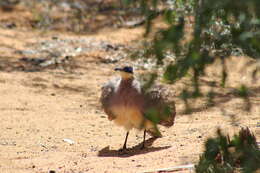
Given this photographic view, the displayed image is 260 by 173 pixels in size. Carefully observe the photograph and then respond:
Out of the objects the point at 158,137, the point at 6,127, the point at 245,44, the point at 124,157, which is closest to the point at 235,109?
the point at 158,137

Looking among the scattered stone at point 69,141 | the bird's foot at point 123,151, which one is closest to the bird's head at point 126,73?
the bird's foot at point 123,151

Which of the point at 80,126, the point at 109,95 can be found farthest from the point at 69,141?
the point at 109,95

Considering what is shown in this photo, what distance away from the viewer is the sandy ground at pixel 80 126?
5488 mm

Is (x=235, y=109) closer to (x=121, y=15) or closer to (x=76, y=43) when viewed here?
(x=76, y=43)

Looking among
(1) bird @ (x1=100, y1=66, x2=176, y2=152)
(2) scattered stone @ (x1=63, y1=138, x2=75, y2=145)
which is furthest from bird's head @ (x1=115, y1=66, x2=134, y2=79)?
(2) scattered stone @ (x1=63, y1=138, x2=75, y2=145)

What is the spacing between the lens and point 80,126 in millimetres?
7715

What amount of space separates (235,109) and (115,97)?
284cm

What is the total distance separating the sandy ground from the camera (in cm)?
549

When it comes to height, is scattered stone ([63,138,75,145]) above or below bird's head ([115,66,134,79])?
below

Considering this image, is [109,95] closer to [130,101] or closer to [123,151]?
[130,101]

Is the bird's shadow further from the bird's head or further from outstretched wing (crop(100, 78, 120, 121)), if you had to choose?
the bird's head

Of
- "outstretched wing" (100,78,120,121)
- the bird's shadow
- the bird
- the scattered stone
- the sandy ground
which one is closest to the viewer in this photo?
the sandy ground

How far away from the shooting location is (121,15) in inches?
603

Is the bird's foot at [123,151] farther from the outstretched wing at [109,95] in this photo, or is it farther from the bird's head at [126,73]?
the bird's head at [126,73]
